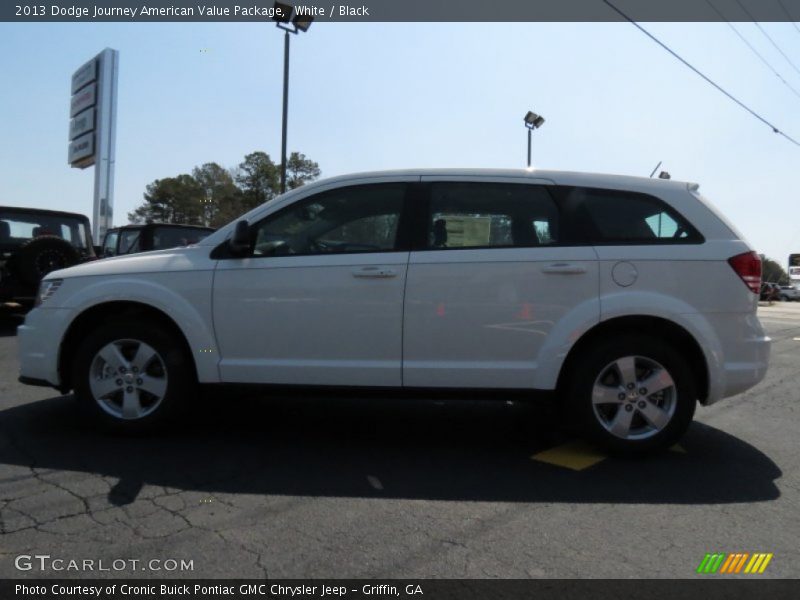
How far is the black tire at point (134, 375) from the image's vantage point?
4.17m

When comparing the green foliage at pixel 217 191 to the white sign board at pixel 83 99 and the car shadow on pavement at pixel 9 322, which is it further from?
the car shadow on pavement at pixel 9 322

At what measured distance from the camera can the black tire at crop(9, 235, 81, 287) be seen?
8.75 m

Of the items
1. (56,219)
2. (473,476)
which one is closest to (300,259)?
(473,476)

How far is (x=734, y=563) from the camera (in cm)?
270

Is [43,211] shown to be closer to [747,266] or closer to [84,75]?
[747,266]

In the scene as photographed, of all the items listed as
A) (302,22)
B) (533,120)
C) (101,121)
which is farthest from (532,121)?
(101,121)

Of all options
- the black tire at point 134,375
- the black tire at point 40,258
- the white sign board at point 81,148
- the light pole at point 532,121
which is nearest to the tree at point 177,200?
Result: the white sign board at point 81,148

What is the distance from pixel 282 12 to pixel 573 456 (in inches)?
467

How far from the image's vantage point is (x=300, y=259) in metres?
4.13

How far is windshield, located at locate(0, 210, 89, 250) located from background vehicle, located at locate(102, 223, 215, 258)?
2.71ft

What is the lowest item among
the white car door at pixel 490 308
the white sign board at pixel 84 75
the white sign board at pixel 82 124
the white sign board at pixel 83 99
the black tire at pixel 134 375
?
the black tire at pixel 134 375

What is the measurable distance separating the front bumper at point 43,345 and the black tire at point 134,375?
0.53 feet

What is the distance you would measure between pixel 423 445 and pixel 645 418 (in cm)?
146
